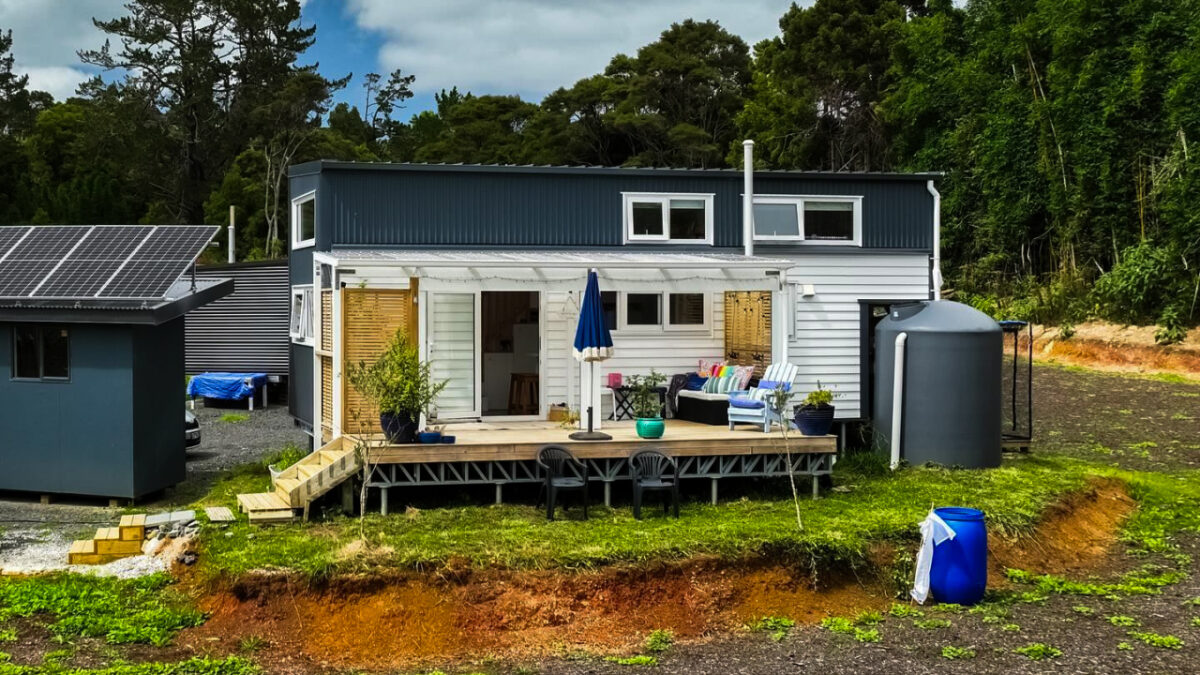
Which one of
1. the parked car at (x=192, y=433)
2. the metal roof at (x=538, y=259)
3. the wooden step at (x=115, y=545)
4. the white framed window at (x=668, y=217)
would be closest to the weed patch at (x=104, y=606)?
the wooden step at (x=115, y=545)

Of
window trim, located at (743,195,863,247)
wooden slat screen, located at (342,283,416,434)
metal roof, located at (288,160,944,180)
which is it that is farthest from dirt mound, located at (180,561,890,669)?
window trim, located at (743,195,863,247)

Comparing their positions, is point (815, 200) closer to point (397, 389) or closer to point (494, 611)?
point (397, 389)

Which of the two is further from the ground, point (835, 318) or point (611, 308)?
point (611, 308)

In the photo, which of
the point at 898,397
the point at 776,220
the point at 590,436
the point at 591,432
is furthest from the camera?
the point at 776,220

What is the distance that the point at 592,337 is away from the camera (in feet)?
36.5

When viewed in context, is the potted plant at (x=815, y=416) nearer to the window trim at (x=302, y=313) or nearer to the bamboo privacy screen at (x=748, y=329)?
the bamboo privacy screen at (x=748, y=329)

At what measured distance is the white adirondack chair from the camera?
11.9 metres

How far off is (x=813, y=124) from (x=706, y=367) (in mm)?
29479

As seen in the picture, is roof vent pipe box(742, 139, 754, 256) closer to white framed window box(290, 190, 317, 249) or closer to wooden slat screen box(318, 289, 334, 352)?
wooden slat screen box(318, 289, 334, 352)

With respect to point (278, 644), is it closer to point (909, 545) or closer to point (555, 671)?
point (555, 671)

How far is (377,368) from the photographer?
10.7 metres

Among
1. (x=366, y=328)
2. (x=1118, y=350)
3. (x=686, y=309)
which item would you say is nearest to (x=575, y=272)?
(x=366, y=328)

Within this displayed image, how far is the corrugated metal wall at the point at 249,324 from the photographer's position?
22.9 meters

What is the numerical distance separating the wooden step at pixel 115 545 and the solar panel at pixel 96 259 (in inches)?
125
